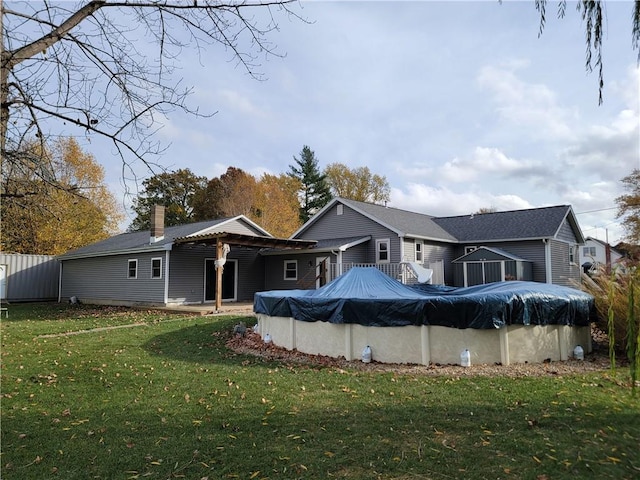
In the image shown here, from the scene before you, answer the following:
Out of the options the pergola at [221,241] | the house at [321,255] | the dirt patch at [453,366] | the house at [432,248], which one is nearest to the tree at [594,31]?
the dirt patch at [453,366]

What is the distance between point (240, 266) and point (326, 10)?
16636 mm

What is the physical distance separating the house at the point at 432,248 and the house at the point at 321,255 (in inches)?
2.0

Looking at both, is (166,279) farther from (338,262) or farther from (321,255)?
(338,262)

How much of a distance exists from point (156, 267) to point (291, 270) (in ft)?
20.7

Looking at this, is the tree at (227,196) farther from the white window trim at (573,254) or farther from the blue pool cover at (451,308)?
the blue pool cover at (451,308)

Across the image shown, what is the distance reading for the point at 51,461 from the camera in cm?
358

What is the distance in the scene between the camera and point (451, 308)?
6652mm

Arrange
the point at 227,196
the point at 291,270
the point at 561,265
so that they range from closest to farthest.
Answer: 1. the point at 291,270
2. the point at 561,265
3. the point at 227,196

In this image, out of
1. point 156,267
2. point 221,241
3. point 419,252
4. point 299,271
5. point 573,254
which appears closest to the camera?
point 221,241

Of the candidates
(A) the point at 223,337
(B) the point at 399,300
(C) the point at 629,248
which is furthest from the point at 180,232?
(C) the point at 629,248

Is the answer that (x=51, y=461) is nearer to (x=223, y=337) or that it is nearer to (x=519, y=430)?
(x=519, y=430)

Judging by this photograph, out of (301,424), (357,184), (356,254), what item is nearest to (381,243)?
(356,254)

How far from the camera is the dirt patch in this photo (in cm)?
632

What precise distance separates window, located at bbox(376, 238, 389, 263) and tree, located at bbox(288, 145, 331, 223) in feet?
77.6
